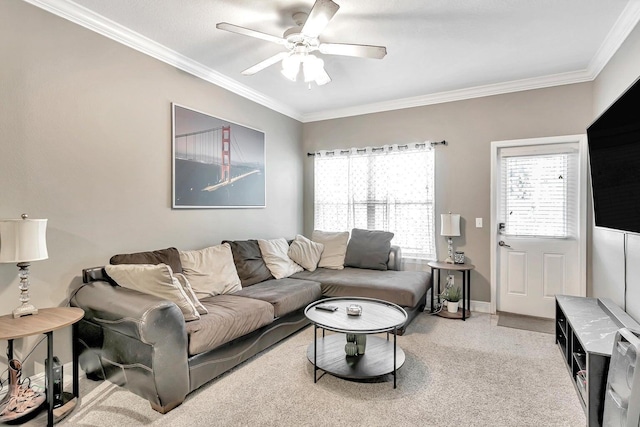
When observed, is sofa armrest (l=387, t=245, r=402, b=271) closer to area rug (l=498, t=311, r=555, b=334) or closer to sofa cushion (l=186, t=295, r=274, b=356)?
area rug (l=498, t=311, r=555, b=334)

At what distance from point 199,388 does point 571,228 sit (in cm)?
393

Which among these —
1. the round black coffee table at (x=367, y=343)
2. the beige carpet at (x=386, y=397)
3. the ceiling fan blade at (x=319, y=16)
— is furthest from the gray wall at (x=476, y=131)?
the ceiling fan blade at (x=319, y=16)

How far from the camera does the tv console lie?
179cm

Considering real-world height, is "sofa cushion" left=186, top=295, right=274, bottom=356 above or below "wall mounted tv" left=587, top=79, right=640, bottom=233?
below

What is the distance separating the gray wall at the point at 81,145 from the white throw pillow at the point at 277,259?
27.6 inches

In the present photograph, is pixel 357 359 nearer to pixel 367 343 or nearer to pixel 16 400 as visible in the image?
pixel 367 343

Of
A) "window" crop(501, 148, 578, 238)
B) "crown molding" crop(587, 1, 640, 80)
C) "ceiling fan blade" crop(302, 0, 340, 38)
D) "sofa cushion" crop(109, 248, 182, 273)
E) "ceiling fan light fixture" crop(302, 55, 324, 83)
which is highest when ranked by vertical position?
"crown molding" crop(587, 1, 640, 80)

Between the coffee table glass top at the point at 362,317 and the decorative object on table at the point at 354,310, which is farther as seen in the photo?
the decorative object on table at the point at 354,310

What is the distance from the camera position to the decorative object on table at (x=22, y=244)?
6.19 ft

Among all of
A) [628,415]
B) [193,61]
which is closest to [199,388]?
[628,415]

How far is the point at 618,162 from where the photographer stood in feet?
6.89

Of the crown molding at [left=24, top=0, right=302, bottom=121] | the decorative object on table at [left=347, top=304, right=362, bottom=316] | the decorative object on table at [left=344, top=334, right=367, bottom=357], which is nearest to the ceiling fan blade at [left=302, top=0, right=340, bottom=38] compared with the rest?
the crown molding at [left=24, top=0, right=302, bottom=121]

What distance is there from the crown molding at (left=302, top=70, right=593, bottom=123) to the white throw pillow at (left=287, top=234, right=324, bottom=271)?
1.95 metres

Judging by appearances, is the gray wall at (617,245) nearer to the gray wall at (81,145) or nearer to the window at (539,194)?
the window at (539,194)
